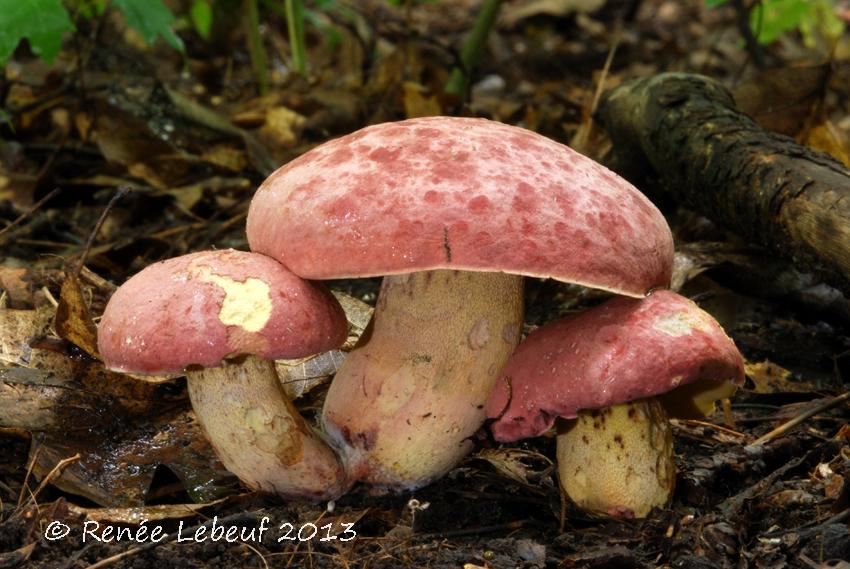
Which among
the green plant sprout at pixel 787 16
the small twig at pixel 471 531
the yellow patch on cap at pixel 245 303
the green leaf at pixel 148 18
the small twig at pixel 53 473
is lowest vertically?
the small twig at pixel 471 531

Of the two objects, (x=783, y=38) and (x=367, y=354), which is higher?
(x=367, y=354)

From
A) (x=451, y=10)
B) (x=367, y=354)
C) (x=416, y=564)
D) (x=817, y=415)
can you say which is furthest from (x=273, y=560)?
(x=451, y=10)

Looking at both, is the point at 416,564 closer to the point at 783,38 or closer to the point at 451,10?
the point at 783,38

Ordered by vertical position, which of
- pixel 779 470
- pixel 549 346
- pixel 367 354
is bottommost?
pixel 779 470

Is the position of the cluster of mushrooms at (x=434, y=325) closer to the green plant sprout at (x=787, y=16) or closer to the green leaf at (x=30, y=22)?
the green leaf at (x=30, y=22)

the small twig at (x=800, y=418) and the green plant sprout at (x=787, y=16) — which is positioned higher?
the green plant sprout at (x=787, y=16)

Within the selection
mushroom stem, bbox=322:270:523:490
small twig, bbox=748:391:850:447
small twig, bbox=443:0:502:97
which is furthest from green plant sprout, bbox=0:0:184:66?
small twig, bbox=748:391:850:447

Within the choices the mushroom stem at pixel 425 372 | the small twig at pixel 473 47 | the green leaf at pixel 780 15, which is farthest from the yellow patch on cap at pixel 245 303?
the green leaf at pixel 780 15

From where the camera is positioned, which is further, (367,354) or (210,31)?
(210,31)

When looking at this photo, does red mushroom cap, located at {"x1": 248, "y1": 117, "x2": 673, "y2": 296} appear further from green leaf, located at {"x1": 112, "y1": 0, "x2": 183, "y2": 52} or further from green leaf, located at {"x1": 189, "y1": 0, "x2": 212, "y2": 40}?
green leaf, located at {"x1": 189, "y1": 0, "x2": 212, "y2": 40}
